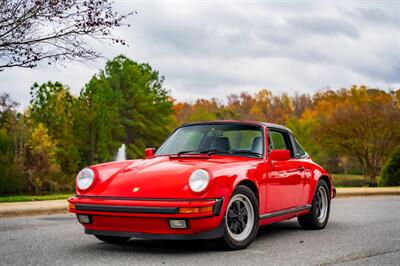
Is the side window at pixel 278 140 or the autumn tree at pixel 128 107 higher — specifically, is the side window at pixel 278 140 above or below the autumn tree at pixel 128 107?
below

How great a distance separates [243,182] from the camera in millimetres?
7090

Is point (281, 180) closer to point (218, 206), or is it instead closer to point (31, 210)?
point (218, 206)

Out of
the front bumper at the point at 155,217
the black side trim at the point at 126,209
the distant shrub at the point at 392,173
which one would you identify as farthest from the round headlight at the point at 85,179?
the distant shrub at the point at 392,173

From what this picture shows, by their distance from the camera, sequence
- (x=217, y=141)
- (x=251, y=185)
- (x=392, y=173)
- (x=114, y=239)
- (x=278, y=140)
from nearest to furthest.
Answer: (x=251, y=185)
(x=114, y=239)
(x=217, y=141)
(x=278, y=140)
(x=392, y=173)

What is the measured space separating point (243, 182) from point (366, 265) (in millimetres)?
1718

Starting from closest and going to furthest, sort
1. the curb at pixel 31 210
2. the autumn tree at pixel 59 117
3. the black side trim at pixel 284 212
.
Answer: the black side trim at pixel 284 212 → the curb at pixel 31 210 → the autumn tree at pixel 59 117

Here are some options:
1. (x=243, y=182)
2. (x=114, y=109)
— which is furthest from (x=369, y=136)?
(x=243, y=182)

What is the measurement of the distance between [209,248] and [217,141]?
1.54m

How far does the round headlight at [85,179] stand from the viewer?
700 centimetres

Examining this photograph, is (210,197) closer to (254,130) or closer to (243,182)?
(243,182)

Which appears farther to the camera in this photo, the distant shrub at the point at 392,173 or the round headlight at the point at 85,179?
the distant shrub at the point at 392,173

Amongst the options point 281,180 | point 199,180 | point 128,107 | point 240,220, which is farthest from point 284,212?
point 128,107

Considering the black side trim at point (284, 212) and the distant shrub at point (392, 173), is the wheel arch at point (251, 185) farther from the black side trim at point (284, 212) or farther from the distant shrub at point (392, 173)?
the distant shrub at point (392, 173)

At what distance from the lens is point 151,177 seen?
675 cm
